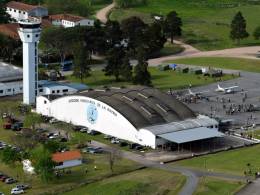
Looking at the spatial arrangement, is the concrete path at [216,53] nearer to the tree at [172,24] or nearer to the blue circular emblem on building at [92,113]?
the tree at [172,24]

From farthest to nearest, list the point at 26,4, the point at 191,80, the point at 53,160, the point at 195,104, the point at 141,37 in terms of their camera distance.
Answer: the point at 26,4 → the point at 141,37 → the point at 191,80 → the point at 195,104 → the point at 53,160

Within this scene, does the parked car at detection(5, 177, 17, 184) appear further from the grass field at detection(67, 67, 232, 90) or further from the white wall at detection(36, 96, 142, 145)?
the grass field at detection(67, 67, 232, 90)

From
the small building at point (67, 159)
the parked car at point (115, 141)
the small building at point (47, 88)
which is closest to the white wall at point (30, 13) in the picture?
the small building at point (47, 88)

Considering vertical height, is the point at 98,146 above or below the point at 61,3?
below

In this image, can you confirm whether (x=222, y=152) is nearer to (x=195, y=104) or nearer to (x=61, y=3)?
(x=195, y=104)

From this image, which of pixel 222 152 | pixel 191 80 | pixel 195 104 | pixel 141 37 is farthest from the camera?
pixel 141 37

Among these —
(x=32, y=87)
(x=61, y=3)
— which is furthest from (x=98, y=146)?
(x=61, y=3)

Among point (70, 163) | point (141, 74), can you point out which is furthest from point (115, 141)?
point (141, 74)

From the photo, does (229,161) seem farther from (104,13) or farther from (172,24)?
(104,13)
